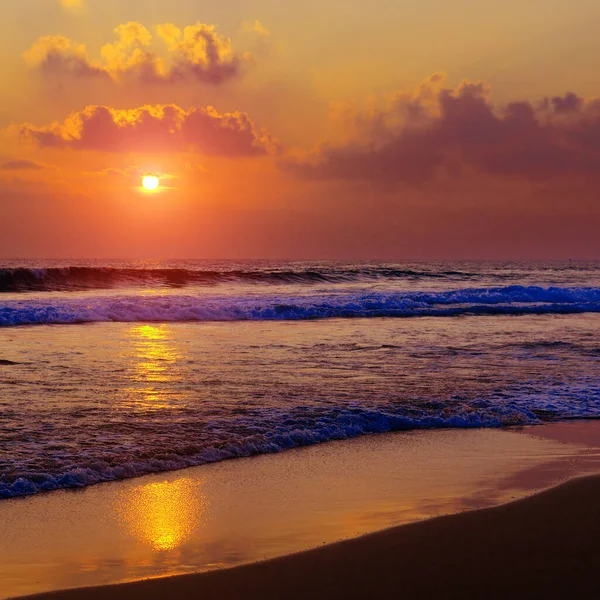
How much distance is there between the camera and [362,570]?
16.1ft

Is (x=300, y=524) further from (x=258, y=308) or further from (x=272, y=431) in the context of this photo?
(x=258, y=308)

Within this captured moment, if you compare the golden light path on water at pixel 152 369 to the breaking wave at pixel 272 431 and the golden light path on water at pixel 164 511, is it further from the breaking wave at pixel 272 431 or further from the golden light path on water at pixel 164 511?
the breaking wave at pixel 272 431

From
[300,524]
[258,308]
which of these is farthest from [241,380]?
[258,308]

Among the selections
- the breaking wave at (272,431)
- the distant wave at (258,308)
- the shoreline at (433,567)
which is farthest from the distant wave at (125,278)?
the shoreline at (433,567)

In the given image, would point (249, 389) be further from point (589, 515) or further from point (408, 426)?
point (589, 515)

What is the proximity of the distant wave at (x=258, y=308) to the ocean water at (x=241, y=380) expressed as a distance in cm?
18

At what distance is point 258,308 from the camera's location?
1166 inches


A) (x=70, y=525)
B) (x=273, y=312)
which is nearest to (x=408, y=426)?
(x=70, y=525)

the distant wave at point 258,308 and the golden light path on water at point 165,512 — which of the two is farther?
the distant wave at point 258,308

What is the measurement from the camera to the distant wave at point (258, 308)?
26.3 metres

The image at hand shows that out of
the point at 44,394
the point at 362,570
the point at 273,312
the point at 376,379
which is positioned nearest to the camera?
the point at 362,570

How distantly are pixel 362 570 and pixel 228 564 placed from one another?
92 cm

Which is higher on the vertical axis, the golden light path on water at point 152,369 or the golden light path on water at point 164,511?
the golden light path on water at point 152,369

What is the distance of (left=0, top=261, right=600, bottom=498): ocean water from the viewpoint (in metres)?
8.02
